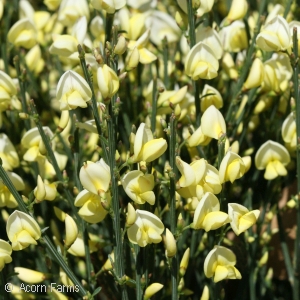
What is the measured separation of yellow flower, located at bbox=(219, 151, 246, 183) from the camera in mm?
702

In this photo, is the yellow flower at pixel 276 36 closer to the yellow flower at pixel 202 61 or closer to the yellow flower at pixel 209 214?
the yellow flower at pixel 202 61

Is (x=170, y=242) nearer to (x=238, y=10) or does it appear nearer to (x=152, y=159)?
(x=152, y=159)

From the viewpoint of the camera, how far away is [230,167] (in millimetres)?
710

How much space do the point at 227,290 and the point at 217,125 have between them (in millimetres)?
371

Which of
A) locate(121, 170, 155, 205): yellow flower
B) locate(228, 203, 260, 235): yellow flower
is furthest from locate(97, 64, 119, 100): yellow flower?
locate(228, 203, 260, 235): yellow flower

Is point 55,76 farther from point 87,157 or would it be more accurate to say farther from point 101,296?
point 101,296

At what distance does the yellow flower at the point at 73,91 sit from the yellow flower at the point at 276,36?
0.93 ft

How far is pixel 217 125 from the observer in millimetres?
759

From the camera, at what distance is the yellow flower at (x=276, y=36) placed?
818 mm

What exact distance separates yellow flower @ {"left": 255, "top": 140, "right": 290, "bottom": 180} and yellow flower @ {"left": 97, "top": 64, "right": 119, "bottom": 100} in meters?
0.30

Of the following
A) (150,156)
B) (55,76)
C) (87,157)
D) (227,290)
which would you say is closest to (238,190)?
(227,290)

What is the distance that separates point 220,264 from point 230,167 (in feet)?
0.47

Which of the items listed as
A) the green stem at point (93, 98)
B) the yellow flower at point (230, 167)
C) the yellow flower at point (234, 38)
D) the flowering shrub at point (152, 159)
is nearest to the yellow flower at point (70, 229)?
the flowering shrub at point (152, 159)
